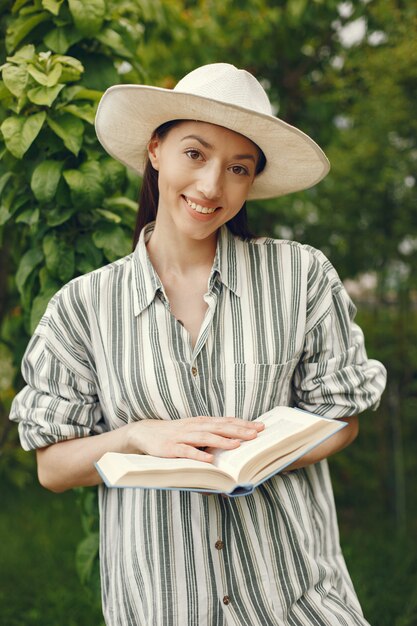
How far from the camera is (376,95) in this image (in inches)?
Result: 162

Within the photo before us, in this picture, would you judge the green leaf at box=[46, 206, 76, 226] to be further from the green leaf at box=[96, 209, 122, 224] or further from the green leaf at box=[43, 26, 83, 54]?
the green leaf at box=[43, 26, 83, 54]

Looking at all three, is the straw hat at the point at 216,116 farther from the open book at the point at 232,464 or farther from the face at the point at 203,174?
the open book at the point at 232,464

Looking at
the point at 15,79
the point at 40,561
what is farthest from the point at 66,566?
the point at 15,79

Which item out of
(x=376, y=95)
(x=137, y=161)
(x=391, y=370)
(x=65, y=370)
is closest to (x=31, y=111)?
(x=137, y=161)

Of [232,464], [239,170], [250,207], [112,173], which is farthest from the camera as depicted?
[250,207]

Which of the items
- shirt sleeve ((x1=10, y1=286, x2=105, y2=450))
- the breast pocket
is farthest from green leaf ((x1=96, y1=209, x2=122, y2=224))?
the breast pocket

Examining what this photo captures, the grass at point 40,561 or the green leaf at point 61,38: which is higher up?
the green leaf at point 61,38

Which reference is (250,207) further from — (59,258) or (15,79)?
(15,79)

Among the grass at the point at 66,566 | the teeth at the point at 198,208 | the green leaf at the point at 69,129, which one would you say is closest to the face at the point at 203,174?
the teeth at the point at 198,208

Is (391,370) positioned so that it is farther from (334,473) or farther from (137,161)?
(137,161)

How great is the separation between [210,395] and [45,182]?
32.2 inches

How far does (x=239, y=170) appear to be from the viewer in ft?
5.90

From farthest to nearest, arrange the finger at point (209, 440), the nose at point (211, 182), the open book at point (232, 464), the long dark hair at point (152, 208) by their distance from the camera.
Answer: the long dark hair at point (152, 208) < the nose at point (211, 182) < the finger at point (209, 440) < the open book at point (232, 464)

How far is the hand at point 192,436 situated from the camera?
62.9 inches
